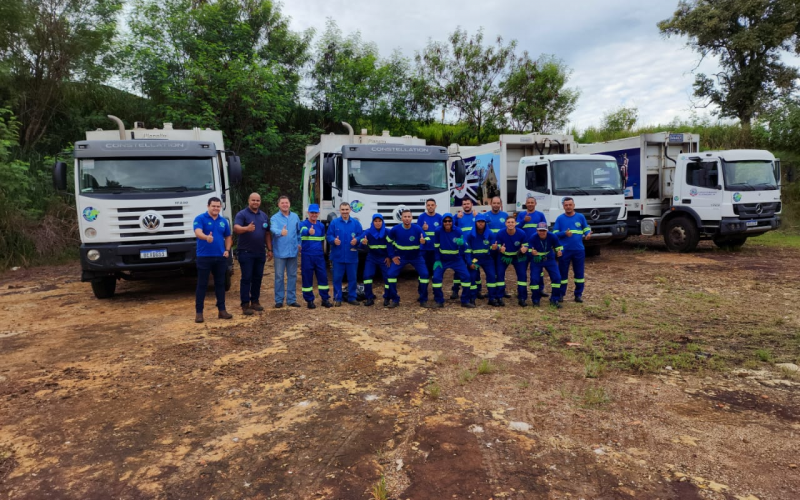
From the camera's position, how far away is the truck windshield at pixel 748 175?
11.8 m

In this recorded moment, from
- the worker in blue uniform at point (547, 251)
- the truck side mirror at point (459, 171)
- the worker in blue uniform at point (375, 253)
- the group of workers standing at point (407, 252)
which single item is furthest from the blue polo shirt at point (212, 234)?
the truck side mirror at point (459, 171)

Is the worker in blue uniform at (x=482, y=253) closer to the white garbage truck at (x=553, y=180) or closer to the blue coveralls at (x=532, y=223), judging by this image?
the blue coveralls at (x=532, y=223)

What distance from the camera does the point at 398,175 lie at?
29.2ft

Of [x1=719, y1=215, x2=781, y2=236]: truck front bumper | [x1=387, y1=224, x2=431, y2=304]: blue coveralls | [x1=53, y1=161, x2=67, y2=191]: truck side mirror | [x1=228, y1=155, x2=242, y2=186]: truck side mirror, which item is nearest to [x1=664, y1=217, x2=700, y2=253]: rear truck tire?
[x1=719, y1=215, x2=781, y2=236]: truck front bumper

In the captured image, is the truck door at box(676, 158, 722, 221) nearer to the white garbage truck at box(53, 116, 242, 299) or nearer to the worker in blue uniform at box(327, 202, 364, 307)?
the worker in blue uniform at box(327, 202, 364, 307)

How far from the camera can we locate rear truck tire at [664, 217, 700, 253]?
12.5m

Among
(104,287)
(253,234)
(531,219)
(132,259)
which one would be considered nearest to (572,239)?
(531,219)

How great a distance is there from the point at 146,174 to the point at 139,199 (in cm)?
48

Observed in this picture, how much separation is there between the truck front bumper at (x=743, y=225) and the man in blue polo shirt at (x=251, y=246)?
1047 cm

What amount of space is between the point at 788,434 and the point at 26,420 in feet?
17.9

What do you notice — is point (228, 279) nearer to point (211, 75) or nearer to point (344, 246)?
point (344, 246)

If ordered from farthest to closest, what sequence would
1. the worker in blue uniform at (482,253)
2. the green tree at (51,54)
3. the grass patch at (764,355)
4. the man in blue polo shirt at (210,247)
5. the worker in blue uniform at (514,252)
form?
the green tree at (51,54), the worker in blue uniform at (482,253), the worker in blue uniform at (514,252), the man in blue polo shirt at (210,247), the grass patch at (764,355)

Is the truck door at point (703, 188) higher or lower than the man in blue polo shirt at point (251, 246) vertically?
higher

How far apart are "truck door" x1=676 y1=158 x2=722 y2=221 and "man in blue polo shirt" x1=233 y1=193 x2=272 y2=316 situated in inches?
408
